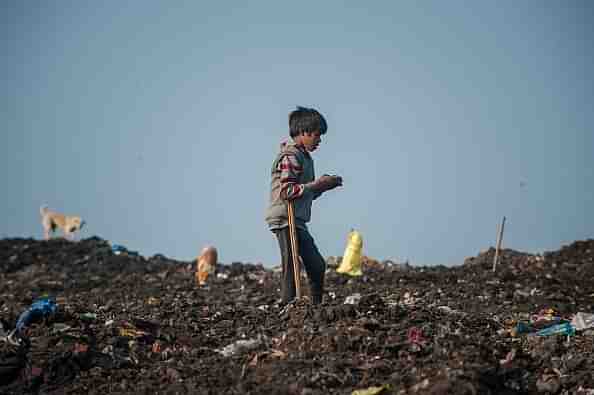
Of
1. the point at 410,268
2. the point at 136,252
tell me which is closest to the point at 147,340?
the point at 410,268

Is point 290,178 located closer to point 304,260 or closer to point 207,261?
point 304,260

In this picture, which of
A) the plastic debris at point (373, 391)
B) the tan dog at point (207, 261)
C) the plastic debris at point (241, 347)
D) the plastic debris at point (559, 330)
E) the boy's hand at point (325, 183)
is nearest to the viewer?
the plastic debris at point (373, 391)

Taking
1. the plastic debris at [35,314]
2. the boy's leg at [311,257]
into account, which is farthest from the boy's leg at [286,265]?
the plastic debris at [35,314]

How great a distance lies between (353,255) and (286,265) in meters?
7.54

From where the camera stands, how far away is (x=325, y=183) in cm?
719

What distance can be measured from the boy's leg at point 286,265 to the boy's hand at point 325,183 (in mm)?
515

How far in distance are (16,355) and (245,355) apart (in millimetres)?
1777

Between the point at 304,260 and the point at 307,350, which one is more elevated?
the point at 304,260

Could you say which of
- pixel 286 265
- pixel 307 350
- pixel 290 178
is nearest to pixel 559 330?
pixel 286 265

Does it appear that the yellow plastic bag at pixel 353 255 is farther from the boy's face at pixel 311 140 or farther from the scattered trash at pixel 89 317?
the boy's face at pixel 311 140

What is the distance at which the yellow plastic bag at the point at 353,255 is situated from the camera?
48.6 ft

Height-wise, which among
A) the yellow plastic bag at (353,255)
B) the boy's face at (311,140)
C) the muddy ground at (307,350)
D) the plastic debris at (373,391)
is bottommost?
the plastic debris at (373,391)

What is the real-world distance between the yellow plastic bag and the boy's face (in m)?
7.50

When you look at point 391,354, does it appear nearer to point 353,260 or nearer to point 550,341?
point 550,341
